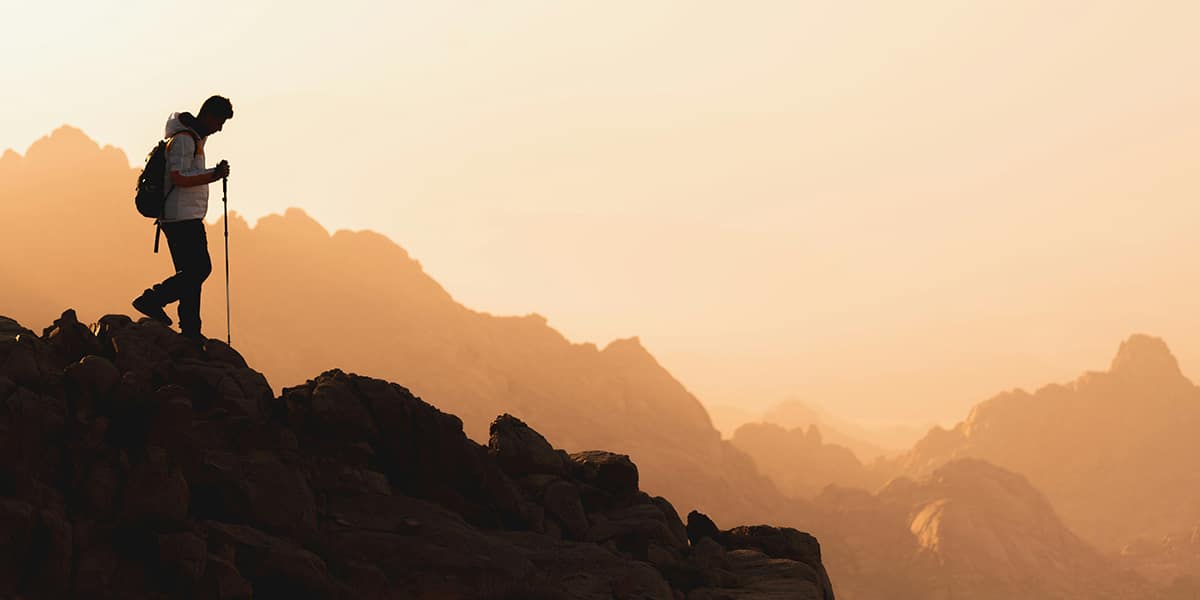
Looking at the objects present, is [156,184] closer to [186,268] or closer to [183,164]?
[183,164]

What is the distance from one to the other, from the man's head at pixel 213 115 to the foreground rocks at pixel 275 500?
4202mm

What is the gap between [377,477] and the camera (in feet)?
71.8

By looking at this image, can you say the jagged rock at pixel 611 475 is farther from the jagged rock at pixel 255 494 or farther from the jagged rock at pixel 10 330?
the jagged rock at pixel 10 330

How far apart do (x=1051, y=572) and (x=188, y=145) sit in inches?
8039

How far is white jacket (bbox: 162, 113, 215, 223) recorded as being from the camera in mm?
20578

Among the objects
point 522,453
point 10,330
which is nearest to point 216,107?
point 10,330

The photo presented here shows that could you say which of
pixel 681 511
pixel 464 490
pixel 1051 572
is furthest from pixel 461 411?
pixel 464 490

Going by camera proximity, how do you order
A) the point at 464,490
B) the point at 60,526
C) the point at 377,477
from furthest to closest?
1. the point at 464,490
2. the point at 377,477
3. the point at 60,526

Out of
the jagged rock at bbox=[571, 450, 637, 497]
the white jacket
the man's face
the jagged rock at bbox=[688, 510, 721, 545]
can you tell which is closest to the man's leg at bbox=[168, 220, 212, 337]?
the white jacket

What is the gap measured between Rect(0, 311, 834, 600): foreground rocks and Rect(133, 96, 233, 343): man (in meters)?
1.00

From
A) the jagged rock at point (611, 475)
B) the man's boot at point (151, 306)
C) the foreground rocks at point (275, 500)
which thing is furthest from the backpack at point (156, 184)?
the jagged rock at point (611, 475)

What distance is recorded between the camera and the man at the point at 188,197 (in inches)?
811

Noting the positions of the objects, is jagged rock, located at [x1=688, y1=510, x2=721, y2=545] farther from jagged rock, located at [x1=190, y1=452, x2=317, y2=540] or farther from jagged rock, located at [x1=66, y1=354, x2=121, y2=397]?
jagged rock, located at [x1=66, y1=354, x2=121, y2=397]

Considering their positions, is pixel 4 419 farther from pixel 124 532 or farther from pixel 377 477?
pixel 377 477
